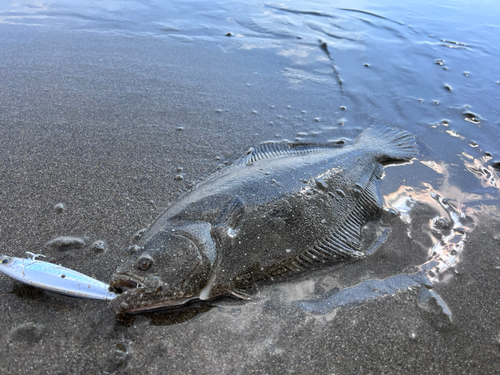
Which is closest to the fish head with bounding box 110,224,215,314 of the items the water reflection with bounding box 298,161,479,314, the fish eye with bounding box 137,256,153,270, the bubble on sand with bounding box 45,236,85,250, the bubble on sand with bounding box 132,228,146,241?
the fish eye with bounding box 137,256,153,270

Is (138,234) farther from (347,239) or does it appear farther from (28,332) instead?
(347,239)

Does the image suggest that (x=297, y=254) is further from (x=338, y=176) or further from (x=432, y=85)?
(x=432, y=85)

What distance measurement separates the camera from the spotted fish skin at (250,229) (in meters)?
2.23

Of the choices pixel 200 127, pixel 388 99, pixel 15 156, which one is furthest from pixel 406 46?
pixel 15 156

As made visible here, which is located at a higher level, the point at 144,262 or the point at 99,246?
the point at 144,262

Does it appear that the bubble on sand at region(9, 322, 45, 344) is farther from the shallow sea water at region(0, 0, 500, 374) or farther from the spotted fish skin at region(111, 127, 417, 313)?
the spotted fish skin at region(111, 127, 417, 313)

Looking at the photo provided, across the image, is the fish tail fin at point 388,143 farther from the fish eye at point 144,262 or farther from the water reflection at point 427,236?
the fish eye at point 144,262

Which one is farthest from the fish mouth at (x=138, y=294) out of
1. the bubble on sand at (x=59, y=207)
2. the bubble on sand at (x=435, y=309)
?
the bubble on sand at (x=435, y=309)

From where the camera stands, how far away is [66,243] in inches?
101

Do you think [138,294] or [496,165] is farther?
[496,165]

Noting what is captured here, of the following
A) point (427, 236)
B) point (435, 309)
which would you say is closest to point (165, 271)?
point (435, 309)

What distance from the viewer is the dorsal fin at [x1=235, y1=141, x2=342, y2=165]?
3.57 m

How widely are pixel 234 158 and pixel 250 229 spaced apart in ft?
4.52

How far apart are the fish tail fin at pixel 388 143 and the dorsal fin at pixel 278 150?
0.38 m
